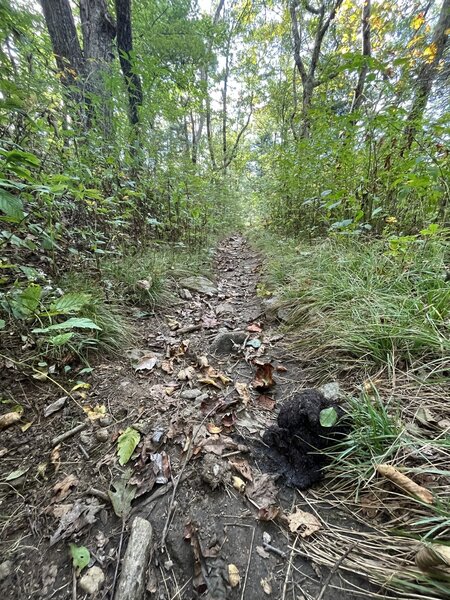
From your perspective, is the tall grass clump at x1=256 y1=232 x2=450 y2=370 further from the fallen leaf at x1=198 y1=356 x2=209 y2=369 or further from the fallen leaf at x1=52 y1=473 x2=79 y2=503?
the fallen leaf at x1=52 y1=473 x2=79 y2=503

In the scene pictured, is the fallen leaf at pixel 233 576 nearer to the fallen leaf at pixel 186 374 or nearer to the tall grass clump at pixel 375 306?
the fallen leaf at pixel 186 374

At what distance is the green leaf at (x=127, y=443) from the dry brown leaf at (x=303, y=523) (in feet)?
2.65

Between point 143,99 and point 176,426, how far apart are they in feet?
15.8

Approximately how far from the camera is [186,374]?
1.88 m

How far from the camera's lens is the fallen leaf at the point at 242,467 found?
3.82 feet

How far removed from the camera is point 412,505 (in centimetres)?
89

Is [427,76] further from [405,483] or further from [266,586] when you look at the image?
[266,586]

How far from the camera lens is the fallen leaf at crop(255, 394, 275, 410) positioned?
5.12 feet

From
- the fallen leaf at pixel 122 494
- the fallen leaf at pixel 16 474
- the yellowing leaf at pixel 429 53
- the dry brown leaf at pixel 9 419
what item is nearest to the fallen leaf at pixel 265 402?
the fallen leaf at pixel 122 494

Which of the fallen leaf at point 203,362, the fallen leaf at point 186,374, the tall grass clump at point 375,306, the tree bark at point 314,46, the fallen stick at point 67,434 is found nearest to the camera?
the fallen stick at point 67,434

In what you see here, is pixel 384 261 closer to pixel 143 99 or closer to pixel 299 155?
pixel 299 155

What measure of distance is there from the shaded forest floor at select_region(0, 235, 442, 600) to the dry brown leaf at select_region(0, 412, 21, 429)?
0.05 metres

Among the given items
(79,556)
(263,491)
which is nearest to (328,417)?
(263,491)

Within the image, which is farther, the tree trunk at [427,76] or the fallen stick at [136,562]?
the tree trunk at [427,76]
